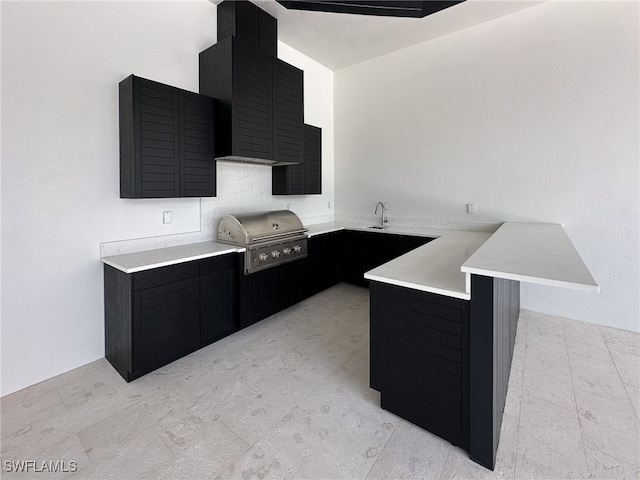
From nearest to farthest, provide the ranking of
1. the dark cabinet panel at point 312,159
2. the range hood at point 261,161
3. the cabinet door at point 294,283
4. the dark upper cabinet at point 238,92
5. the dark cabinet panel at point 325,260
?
the dark upper cabinet at point 238,92 < the range hood at point 261,161 < the cabinet door at point 294,283 < the dark cabinet panel at point 325,260 < the dark cabinet panel at point 312,159

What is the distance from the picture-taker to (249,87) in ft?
8.89

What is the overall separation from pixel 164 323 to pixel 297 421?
120 centimetres

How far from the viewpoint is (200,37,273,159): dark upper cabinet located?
8.44 feet

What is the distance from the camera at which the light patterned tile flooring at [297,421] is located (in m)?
1.41

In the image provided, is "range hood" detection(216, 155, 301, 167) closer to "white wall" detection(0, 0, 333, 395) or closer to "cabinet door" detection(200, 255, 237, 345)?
"white wall" detection(0, 0, 333, 395)

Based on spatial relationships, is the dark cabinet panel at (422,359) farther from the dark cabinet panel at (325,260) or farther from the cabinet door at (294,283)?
the dark cabinet panel at (325,260)

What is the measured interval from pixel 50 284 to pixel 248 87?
218 centimetres

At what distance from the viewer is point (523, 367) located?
2.19 meters

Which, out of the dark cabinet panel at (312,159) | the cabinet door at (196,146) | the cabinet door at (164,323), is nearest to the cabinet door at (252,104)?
the cabinet door at (196,146)

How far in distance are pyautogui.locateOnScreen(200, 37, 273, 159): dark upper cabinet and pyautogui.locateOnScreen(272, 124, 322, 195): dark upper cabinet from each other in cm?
71

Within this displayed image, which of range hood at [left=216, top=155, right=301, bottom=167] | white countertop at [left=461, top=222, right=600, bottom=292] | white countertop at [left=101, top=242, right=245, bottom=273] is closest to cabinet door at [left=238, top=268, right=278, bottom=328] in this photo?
white countertop at [left=101, top=242, right=245, bottom=273]

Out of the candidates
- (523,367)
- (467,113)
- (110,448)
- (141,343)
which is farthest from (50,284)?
(467,113)

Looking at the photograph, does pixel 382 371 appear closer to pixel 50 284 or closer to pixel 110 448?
pixel 110 448

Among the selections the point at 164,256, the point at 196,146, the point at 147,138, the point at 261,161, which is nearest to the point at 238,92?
the point at 196,146
